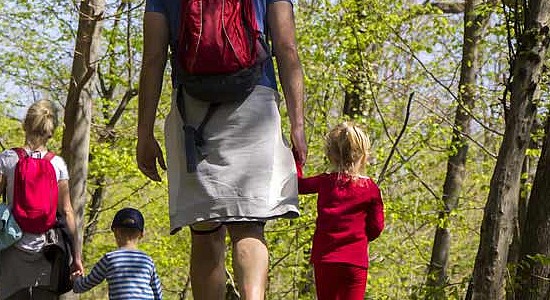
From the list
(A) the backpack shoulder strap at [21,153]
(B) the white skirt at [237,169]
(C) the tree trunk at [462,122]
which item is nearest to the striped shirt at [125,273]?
(A) the backpack shoulder strap at [21,153]

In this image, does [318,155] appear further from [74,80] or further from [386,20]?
[74,80]

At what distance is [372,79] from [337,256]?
11.4 meters

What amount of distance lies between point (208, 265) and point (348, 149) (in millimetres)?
2041

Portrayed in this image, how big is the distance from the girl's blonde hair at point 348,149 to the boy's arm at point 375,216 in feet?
0.57

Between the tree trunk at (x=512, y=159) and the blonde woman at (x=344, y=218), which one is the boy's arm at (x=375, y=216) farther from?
the tree trunk at (x=512, y=159)

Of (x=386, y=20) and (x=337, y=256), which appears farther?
(x=386, y=20)

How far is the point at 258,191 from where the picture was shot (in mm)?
3658

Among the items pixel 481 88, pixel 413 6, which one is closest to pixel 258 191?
pixel 481 88

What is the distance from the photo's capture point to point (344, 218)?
5656 millimetres

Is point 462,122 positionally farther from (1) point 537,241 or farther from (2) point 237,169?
(2) point 237,169

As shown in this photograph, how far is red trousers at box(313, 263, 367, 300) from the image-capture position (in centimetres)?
564

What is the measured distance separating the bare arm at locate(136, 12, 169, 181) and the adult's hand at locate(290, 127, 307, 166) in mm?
506

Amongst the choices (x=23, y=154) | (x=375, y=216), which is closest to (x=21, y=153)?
(x=23, y=154)

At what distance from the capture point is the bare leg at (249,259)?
3.61m
